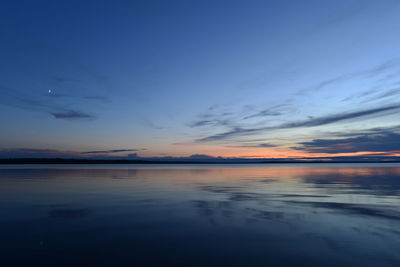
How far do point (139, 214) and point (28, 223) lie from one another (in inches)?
199

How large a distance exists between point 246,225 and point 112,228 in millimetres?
5903

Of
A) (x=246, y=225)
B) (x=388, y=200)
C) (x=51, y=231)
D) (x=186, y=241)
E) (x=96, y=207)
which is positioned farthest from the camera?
(x=388, y=200)

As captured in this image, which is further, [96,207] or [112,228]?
[96,207]

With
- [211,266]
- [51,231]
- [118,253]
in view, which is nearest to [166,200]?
[51,231]

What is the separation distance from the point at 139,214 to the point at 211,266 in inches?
298

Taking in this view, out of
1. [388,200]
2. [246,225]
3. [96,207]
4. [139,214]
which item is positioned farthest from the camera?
[388,200]

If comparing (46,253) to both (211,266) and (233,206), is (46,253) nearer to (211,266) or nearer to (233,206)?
(211,266)

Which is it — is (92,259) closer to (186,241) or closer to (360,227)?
(186,241)

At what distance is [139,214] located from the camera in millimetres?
14039

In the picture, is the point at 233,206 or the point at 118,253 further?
the point at 233,206

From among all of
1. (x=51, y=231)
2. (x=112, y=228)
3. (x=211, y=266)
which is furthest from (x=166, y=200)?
(x=211, y=266)

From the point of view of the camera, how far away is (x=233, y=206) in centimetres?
1636

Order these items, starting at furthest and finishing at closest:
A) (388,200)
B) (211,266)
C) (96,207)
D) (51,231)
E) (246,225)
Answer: (388,200) < (96,207) < (246,225) < (51,231) < (211,266)

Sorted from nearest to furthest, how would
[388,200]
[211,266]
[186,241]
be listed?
[211,266]
[186,241]
[388,200]
